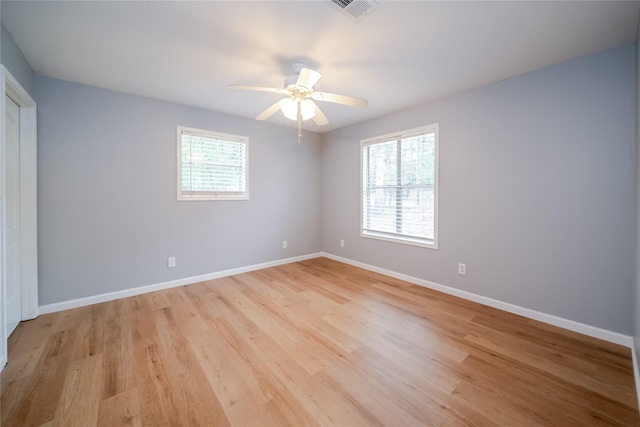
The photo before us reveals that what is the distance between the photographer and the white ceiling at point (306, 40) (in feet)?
5.45

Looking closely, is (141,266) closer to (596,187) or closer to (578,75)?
(596,187)

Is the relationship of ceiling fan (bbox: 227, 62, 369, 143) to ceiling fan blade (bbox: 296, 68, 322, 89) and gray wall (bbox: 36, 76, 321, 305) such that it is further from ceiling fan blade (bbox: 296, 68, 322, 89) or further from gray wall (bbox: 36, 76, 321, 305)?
gray wall (bbox: 36, 76, 321, 305)

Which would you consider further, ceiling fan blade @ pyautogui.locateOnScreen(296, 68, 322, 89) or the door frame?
the door frame

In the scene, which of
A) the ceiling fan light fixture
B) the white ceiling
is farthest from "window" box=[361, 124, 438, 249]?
the ceiling fan light fixture

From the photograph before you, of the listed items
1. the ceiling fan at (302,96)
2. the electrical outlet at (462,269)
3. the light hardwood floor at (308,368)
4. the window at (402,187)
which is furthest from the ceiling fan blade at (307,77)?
the electrical outlet at (462,269)

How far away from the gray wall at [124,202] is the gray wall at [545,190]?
267cm

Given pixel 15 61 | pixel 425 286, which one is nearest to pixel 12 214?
pixel 15 61

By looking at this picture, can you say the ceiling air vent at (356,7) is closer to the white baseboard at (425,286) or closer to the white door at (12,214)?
the white door at (12,214)

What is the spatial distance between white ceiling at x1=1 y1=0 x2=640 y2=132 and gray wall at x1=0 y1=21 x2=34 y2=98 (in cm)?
6

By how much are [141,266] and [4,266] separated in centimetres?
143

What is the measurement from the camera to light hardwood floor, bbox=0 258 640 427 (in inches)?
55.3

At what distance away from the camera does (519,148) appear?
2539mm

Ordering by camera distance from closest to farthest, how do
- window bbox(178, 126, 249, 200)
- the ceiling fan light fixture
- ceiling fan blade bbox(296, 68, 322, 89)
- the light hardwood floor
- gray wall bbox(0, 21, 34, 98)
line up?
1. the light hardwood floor
2. gray wall bbox(0, 21, 34, 98)
3. ceiling fan blade bbox(296, 68, 322, 89)
4. the ceiling fan light fixture
5. window bbox(178, 126, 249, 200)

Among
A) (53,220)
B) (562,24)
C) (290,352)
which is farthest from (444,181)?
(53,220)
